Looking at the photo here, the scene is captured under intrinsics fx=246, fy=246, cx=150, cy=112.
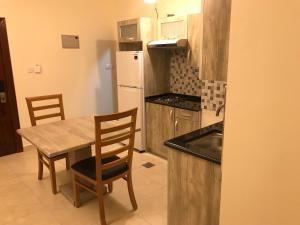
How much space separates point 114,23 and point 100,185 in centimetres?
333

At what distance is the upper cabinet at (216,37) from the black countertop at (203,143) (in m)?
0.48

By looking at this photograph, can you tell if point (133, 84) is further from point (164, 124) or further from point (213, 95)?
point (213, 95)

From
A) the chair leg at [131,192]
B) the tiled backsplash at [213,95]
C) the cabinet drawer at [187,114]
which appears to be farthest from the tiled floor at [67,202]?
the tiled backsplash at [213,95]

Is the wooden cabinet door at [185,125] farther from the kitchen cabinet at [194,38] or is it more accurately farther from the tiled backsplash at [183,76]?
the kitchen cabinet at [194,38]

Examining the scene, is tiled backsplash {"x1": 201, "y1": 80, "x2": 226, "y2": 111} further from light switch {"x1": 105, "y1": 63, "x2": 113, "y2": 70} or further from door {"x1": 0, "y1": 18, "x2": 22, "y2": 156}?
door {"x1": 0, "y1": 18, "x2": 22, "y2": 156}

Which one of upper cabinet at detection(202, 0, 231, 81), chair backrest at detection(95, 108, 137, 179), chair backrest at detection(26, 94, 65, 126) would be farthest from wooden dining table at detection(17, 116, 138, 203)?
upper cabinet at detection(202, 0, 231, 81)

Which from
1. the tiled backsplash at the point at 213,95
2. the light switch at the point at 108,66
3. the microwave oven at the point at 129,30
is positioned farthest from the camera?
the light switch at the point at 108,66

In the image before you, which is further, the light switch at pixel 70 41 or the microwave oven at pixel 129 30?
the light switch at pixel 70 41

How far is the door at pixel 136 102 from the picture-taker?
3611mm

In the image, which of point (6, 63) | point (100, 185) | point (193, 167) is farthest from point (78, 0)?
point (193, 167)

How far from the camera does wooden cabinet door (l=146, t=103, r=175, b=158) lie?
3.37 metres

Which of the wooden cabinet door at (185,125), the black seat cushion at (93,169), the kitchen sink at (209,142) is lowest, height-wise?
the black seat cushion at (93,169)

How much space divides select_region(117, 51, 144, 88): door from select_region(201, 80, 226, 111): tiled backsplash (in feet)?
3.16

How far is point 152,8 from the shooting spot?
3.93 m
